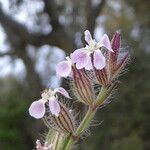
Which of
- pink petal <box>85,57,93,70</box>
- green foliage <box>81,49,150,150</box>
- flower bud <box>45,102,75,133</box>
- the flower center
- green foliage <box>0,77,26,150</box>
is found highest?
green foliage <box>0,77,26,150</box>

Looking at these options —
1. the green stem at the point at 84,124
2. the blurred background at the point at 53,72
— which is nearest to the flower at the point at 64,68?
the green stem at the point at 84,124

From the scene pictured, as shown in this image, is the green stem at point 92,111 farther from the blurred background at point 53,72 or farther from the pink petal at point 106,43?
the blurred background at point 53,72

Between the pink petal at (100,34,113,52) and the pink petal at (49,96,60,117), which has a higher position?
the pink petal at (100,34,113,52)

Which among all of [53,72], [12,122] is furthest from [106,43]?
[12,122]

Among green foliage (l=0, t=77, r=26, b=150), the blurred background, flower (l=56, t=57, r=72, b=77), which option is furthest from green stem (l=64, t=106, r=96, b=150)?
green foliage (l=0, t=77, r=26, b=150)

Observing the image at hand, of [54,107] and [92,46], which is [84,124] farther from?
[92,46]

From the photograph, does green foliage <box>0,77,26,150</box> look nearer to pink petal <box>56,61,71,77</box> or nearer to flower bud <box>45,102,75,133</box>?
flower bud <box>45,102,75,133</box>

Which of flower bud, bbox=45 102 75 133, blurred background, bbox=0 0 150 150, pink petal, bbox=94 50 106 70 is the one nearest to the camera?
pink petal, bbox=94 50 106 70

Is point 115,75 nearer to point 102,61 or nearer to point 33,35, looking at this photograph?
point 102,61
